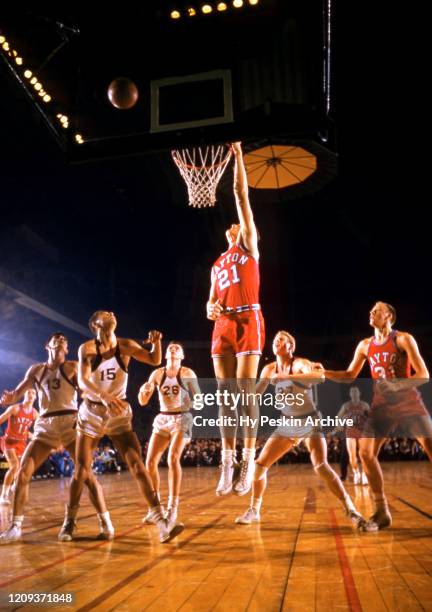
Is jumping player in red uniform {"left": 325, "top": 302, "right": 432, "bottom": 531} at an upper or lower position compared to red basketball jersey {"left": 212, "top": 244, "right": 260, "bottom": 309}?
lower

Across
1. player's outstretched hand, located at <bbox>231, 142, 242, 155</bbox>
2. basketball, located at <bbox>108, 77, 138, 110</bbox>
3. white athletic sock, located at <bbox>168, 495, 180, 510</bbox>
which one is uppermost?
basketball, located at <bbox>108, 77, 138, 110</bbox>

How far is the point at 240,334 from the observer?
5273mm

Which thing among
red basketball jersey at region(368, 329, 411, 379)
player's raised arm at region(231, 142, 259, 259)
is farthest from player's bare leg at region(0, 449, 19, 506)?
red basketball jersey at region(368, 329, 411, 379)

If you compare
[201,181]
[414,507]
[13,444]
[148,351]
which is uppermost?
[201,181]

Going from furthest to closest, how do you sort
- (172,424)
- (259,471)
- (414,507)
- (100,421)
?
(414,507), (172,424), (259,471), (100,421)

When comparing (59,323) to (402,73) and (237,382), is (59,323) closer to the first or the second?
(402,73)

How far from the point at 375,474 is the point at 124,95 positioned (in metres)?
5.14

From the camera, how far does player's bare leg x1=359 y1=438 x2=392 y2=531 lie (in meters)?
5.54

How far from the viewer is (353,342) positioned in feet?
79.9

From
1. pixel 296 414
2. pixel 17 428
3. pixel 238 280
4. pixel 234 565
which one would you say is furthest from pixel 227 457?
pixel 17 428

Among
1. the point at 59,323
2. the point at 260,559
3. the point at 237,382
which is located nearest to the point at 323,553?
the point at 260,559

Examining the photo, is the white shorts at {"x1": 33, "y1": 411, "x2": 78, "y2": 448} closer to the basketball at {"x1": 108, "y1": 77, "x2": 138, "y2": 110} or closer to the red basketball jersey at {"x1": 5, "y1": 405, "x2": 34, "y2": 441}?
the basketball at {"x1": 108, "y1": 77, "x2": 138, "y2": 110}

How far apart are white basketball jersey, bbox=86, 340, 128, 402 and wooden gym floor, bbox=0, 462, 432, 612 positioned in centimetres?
150

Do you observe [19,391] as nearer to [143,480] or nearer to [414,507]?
[143,480]
